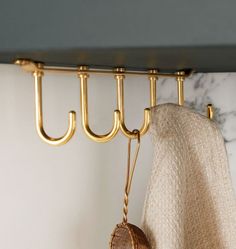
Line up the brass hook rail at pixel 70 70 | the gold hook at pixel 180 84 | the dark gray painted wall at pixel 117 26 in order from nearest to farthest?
the dark gray painted wall at pixel 117 26 < the brass hook rail at pixel 70 70 < the gold hook at pixel 180 84

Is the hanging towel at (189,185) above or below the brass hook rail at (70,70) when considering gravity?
below

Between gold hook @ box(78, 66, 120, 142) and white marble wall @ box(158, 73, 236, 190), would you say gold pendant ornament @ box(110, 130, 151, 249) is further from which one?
white marble wall @ box(158, 73, 236, 190)

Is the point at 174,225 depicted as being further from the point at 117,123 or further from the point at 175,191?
the point at 117,123

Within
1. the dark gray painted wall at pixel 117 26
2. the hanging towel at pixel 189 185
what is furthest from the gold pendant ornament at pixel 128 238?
the dark gray painted wall at pixel 117 26

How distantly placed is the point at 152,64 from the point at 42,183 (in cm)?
26

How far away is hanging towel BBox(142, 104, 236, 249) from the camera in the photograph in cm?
79

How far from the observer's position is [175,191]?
2.61ft

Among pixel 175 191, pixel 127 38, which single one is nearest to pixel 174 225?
pixel 175 191

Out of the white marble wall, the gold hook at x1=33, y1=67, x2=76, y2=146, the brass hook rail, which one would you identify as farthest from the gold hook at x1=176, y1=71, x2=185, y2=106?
the gold hook at x1=33, y1=67, x2=76, y2=146

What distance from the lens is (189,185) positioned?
836 mm

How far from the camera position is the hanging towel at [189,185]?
2.60ft

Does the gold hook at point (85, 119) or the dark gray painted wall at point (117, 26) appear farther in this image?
the gold hook at point (85, 119)

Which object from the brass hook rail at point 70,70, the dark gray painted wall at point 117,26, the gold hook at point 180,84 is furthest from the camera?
the gold hook at point 180,84

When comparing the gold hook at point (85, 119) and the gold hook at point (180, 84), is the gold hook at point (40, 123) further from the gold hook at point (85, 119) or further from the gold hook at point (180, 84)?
the gold hook at point (180, 84)
